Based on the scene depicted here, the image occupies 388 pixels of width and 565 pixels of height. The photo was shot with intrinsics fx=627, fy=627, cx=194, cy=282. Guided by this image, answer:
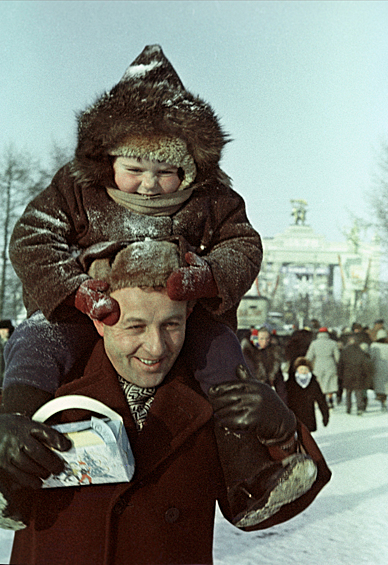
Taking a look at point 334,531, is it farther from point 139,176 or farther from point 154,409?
point 139,176

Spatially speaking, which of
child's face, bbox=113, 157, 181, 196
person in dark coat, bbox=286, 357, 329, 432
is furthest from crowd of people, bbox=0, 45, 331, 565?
person in dark coat, bbox=286, 357, 329, 432

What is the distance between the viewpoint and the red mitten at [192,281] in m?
1.79

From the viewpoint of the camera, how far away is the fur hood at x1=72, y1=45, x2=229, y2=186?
1.89m

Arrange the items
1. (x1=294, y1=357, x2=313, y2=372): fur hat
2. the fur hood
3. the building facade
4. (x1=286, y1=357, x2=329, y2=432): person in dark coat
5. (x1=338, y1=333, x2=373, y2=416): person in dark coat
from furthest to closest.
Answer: (x1=338, y1=333, x2=373, y2=416): person in dark coat → (x1=294, y1=357, x2=313, y2=372): fur hat → (x1=286, y1=357, x2=329, y2=432): person in dark coat → the building facade → the fur hood

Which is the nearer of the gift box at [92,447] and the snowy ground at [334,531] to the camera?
the gift box at [92,447]

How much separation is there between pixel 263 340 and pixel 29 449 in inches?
64.0

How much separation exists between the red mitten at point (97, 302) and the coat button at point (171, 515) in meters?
0.59

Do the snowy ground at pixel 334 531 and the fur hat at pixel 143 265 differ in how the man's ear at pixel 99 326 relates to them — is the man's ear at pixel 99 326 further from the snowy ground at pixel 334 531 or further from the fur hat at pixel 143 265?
the snowy ground at pixel 334 531

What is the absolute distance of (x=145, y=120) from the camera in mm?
1891

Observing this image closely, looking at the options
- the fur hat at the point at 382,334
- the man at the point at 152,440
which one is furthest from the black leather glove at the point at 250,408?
the fur hat at the point at 382,334

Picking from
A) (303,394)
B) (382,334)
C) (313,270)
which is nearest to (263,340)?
(303,394)

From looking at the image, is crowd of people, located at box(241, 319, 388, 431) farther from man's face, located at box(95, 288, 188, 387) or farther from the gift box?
the gift box

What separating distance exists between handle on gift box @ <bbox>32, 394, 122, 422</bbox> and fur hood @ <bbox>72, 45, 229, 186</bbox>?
0.64m

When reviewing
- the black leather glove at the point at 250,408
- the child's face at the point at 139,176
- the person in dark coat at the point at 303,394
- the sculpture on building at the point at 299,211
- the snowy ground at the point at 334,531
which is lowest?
the snowy ground at the point at 334,531
